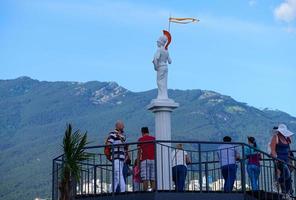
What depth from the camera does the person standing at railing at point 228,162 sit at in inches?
725

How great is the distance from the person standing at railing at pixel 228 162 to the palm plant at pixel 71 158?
3.33 m

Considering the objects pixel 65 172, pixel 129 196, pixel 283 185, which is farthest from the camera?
pixel 283 185

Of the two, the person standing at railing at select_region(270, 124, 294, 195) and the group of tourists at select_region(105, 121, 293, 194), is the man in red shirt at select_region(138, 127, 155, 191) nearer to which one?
the group of tourists at select_region(105, 121, 293, 194)

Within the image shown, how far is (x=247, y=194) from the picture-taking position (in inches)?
709

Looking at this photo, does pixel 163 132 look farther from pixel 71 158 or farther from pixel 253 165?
pixel 71 158

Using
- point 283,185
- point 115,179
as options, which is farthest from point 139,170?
point 283,185

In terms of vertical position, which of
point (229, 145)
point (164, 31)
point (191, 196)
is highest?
point (164, 31)

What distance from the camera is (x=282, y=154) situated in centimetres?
1950

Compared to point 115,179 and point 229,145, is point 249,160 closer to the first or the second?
point 229,145

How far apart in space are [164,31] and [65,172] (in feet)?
19.1

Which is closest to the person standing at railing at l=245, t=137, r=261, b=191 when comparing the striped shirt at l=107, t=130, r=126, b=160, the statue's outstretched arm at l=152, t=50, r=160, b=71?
the striped shirt at l=107, t=130, r=126, b=160

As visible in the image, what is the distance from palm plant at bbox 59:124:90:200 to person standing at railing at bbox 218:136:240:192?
10.9 feet

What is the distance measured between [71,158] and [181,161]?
2.98 metres

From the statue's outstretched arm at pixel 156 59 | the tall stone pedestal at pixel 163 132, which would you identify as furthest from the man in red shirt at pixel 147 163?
the statue's outstretched arm at pixel 156 59
